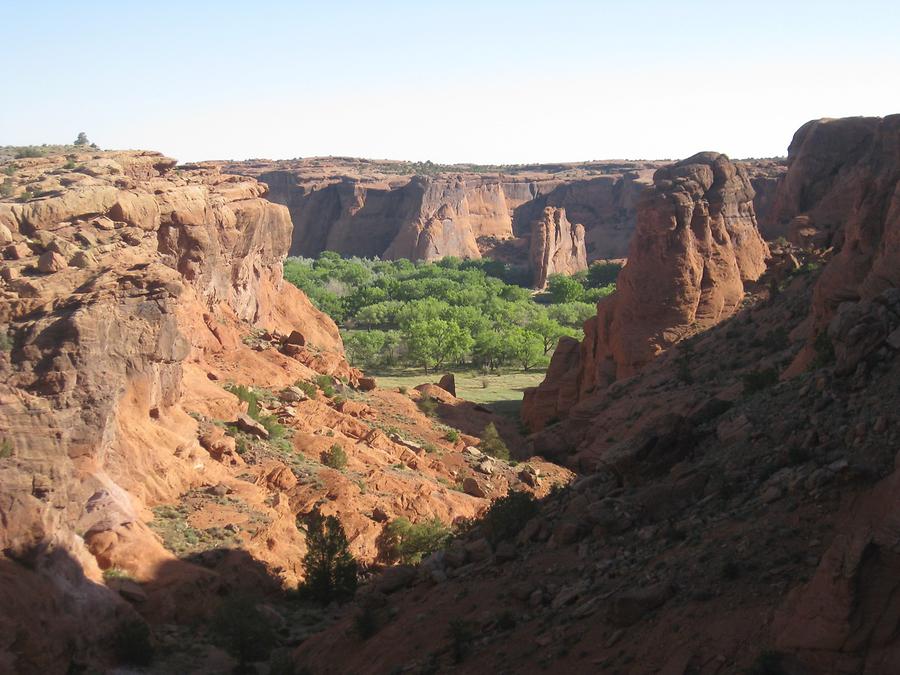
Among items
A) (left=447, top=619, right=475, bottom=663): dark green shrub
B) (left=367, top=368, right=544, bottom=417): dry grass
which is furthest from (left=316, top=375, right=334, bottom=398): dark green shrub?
(left=447, top=619, right=475, bottom=663): dark green shrub

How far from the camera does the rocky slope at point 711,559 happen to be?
8992 millimetres

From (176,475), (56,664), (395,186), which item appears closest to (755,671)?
(56,664)

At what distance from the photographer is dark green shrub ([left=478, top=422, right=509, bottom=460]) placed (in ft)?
115

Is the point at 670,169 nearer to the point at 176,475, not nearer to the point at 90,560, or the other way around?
the point at 176,475

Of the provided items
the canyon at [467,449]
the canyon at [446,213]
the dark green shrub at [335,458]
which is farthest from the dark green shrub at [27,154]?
the canyon at [446,213]

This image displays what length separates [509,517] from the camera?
57.3ft

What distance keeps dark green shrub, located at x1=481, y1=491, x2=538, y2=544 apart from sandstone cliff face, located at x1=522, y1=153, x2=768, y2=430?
19159mm

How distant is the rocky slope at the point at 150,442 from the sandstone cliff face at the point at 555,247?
222 ft

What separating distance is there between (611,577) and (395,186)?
114 metres

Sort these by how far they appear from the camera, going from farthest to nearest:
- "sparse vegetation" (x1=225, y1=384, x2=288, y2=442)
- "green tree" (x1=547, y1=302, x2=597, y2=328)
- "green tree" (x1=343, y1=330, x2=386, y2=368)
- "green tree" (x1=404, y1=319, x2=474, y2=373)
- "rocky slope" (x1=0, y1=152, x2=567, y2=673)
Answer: "green tree" (x1=547, y1=302, x2=597, y2=328) → "green tree" (x1=343, y1=330, x2=386, y2=368) → "green tree" (x1=404, y1=319, x2=474, y2=373) → "sparse vegetation" (x1=225, y1=384, x2=288, y2=442) → "rocky slope" (x1=0, y1=152, x2=567, y2=673)

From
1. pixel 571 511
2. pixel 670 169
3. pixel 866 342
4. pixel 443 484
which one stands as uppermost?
pixel 670 169

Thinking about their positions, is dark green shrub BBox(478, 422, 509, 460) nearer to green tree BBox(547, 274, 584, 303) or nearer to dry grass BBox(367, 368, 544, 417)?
dry grass BBox(367, 368, 544, 417)

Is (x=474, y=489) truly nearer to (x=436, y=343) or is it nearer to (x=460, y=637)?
(x=460, y=637)

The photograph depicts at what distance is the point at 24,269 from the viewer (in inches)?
888
